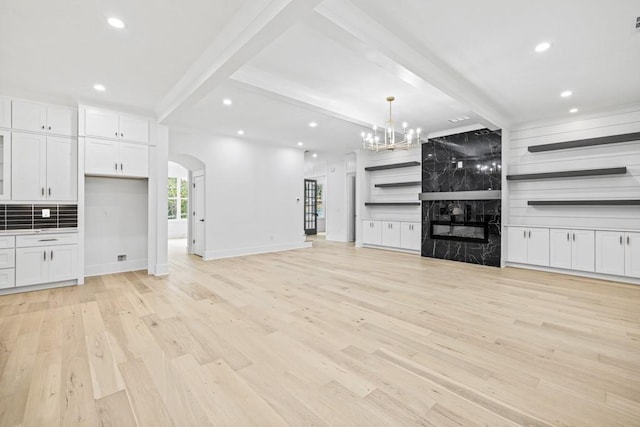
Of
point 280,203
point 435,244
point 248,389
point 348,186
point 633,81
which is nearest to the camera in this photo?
point 248,389

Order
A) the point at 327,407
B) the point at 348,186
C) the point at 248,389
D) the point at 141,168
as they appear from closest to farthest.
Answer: the point at 327,407, the point at 248,389, the point at 141,168, the point at 348,186

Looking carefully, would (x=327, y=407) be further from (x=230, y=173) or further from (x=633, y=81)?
(x=230, y=173)

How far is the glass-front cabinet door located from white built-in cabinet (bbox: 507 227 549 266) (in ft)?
27.8

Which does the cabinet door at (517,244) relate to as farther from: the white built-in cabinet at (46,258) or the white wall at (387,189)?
the white built-in cabinet at (46,258)

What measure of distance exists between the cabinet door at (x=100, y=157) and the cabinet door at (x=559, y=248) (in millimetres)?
7763

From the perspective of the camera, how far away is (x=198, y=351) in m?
2.42

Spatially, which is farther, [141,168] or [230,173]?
[230,173]

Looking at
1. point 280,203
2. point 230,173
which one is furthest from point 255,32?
point 280,203

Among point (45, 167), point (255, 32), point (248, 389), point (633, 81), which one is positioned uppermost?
point (633, 81)

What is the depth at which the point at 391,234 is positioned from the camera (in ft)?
26.0

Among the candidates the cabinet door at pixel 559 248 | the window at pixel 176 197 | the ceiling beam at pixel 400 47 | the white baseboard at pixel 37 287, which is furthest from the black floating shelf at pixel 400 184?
the window at pixel 176 197

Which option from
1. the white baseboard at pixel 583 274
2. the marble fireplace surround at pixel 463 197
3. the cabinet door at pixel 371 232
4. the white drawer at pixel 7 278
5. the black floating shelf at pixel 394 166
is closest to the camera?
the white drawer at pixel 7 278

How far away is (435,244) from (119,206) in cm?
670

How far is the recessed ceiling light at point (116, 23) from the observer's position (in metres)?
2.60
